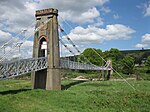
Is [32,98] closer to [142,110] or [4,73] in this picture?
[4,73]

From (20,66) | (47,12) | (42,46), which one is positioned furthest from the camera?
(42,46)

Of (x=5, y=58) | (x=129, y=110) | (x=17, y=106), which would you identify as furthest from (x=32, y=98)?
(x=129, y=110)

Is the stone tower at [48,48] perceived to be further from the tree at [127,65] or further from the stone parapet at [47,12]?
the tree at [127,65]

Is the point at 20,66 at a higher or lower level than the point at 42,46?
lower

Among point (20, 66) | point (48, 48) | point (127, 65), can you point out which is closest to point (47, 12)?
point (48, 48)

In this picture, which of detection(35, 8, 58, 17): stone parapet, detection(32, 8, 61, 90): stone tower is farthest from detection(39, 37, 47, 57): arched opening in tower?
detection(35, 8, 58, 17): stone parapet

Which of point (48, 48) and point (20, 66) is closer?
point (20, 66)

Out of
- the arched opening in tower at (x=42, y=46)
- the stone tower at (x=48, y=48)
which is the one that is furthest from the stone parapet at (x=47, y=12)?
the arched opening in tower at (x=42, y=46)

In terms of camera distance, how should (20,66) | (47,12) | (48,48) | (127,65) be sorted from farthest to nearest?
(127,65)
(47,12)
(48,48)
(20,66)

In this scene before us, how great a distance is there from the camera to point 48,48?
22141 millimetres

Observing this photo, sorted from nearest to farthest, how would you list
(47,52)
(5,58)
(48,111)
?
(48,111)
(5,58)
(47,52)

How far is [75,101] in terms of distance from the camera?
14.9 metres

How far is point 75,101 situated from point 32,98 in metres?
2.99

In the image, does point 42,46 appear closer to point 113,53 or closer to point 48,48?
point 48,48
